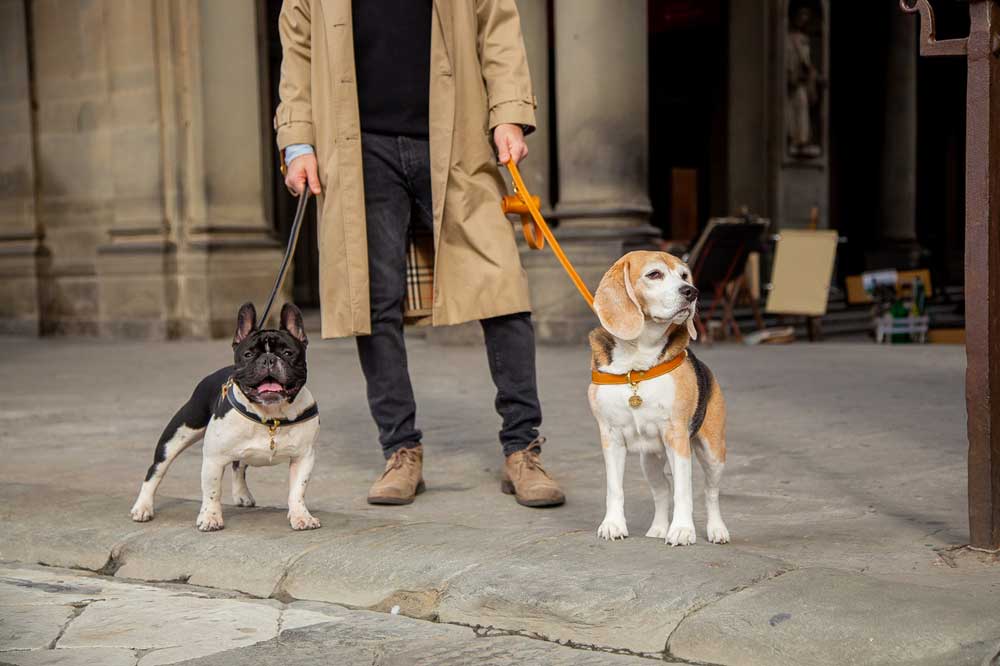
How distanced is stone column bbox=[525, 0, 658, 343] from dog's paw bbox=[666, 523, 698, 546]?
7150 millimetres

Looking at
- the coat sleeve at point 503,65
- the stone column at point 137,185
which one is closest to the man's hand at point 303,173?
the coat sleeve at point 503,65

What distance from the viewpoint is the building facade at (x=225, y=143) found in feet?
35.8

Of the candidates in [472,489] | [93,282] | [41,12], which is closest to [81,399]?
[472,489]

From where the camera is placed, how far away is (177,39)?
42.4 feet

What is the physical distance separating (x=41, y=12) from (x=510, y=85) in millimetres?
10862

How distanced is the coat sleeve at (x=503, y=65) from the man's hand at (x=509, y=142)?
0.02 metres

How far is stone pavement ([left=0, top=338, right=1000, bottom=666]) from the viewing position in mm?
2965

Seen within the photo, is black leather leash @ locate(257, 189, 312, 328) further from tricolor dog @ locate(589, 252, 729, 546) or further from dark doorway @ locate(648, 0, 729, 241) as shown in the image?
dark doorway @ locate(648, 0, 729, 241)

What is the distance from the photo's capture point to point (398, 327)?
4770 mm

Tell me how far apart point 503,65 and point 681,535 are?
1910mm

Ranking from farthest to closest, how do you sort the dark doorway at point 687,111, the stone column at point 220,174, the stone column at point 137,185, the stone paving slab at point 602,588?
the dark doorway at point 687,111
the stone column at point 137,185
the stone column at point 220,174
the stone paving slab at point 602,588

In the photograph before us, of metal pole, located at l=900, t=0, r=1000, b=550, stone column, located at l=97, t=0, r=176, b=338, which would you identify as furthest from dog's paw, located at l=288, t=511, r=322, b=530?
stone column, located at l=97, t=0, r=176, b=338

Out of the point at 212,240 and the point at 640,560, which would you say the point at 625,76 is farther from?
the point at 640,560

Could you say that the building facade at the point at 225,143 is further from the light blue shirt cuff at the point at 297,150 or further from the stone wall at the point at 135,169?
the light blue shirt cuff at the point at 297,150
